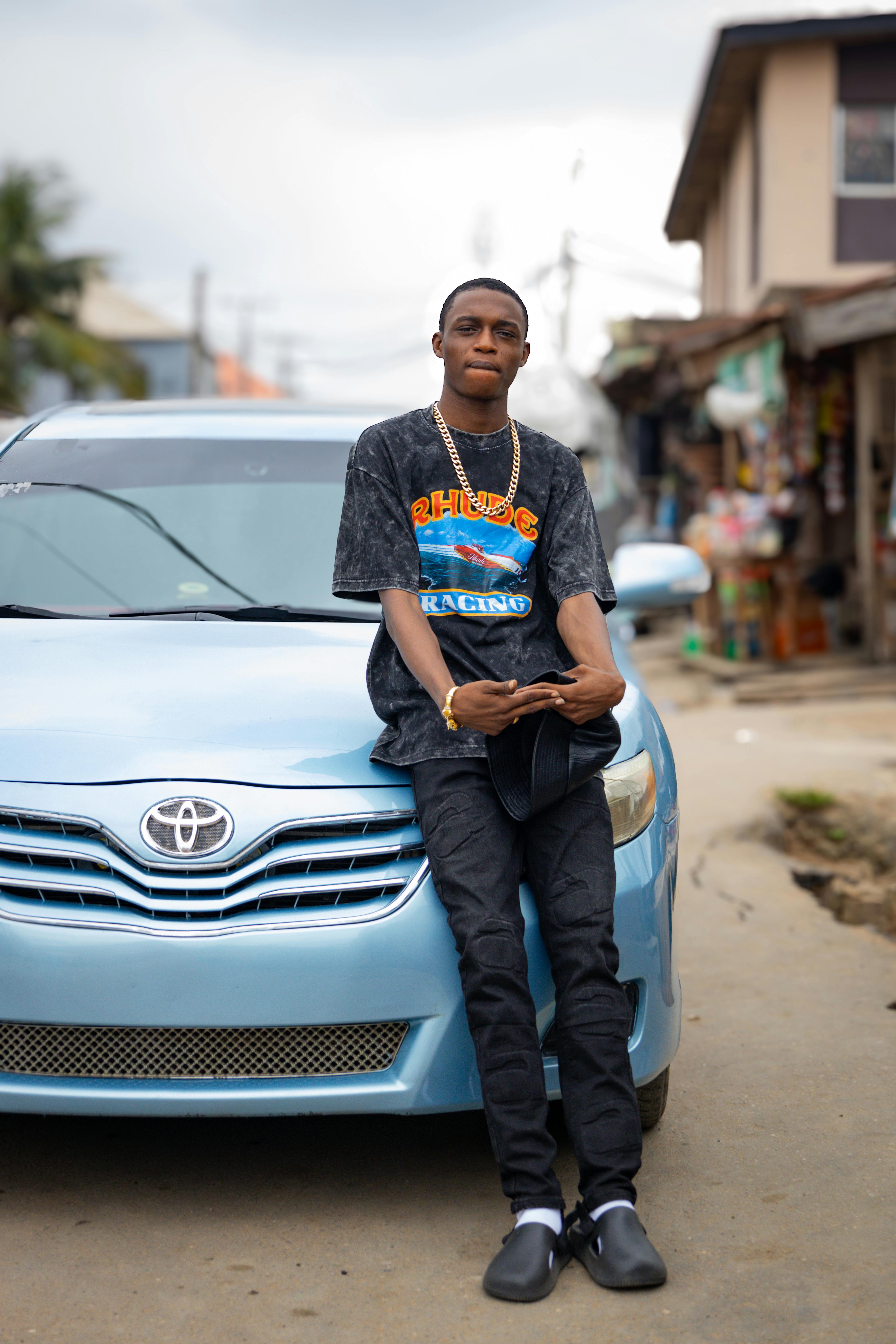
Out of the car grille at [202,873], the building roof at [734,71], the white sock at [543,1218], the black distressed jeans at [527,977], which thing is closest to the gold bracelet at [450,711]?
the black distressed jeans at [527,977]

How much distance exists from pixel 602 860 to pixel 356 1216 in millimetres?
860

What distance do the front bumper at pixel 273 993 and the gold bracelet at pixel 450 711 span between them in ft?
1.03

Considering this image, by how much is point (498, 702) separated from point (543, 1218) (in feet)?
2.94

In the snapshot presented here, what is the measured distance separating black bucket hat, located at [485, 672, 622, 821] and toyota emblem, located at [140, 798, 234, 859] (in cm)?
51

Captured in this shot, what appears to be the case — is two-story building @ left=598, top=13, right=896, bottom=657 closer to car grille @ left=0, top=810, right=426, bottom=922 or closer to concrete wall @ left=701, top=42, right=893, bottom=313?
concrete wall @ left=701, top=42, right=893, bottom=313

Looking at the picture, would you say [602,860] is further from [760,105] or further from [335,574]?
[760,105]

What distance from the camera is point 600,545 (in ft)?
9.65

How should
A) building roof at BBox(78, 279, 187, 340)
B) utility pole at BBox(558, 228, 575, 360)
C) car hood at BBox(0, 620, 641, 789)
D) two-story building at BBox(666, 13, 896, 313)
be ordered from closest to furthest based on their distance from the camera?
car hood at BBox(0, 620, 641, 789), two-story building at BBox(666, 13, 896, 313), utility pole at BBox(558, 228, 575, 360), building roof at BBox(78, 279, 187, 340)

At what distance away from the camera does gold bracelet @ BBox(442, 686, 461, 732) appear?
2605 mm

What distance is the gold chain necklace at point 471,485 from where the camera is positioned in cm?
287

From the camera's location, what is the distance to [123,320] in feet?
208

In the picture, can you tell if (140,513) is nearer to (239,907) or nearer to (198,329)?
(239,907)

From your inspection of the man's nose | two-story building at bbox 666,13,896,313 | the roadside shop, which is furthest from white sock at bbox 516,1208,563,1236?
two-story building at bbox 666,13,896,313

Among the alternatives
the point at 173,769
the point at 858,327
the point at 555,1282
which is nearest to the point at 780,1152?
the point at 555,1282
